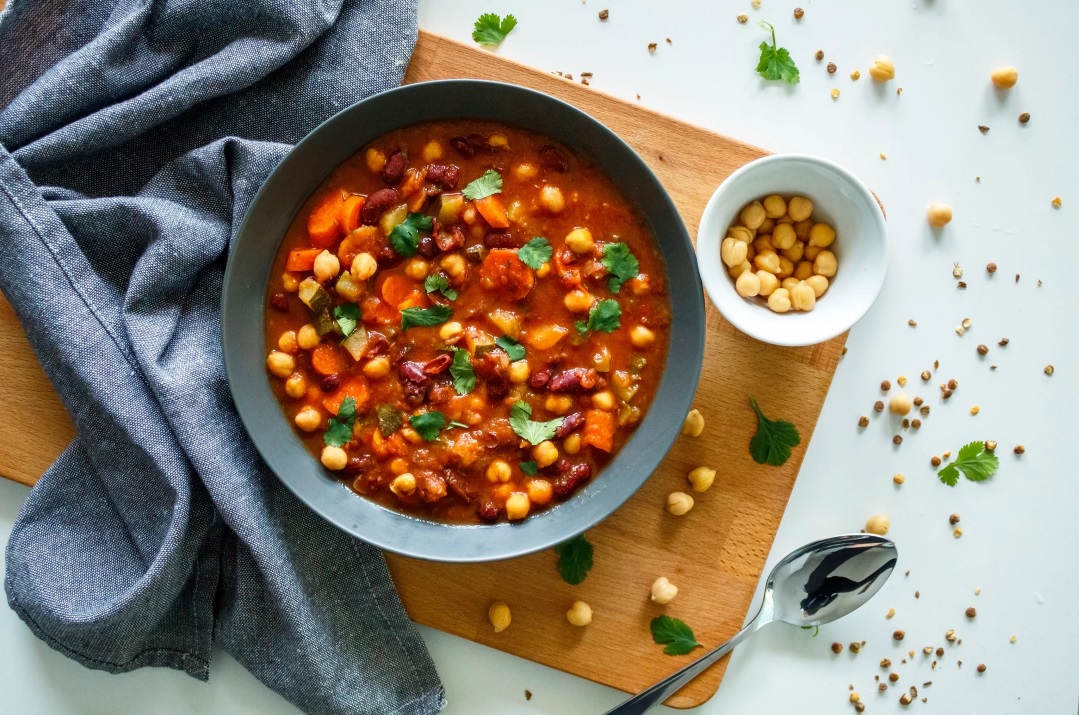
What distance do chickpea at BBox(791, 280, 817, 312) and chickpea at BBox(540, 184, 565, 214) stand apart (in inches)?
47.4

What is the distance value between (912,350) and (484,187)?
8.16ft

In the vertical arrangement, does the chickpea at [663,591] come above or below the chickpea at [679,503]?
below

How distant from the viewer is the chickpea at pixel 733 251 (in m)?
4.06

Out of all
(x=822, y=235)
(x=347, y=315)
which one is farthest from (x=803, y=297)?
(x=347, y=315)

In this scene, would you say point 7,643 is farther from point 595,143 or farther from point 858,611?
point 858,611

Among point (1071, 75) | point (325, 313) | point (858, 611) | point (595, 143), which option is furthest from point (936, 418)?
point (325, 313)

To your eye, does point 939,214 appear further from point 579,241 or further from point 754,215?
point 579,241

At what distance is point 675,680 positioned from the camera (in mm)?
4258

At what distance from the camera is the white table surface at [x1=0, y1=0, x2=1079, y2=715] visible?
4543 millimetres

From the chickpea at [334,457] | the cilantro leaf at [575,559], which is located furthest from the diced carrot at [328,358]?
the cilantro leaf at [575,559]

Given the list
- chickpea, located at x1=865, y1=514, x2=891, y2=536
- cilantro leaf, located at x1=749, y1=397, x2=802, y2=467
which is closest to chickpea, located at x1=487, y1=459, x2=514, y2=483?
cilantro leaf, located at x1=749, y1=397, x2=802, y2=467

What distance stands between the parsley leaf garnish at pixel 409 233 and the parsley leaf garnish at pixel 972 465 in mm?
3071

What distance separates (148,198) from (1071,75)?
4891 millimetres

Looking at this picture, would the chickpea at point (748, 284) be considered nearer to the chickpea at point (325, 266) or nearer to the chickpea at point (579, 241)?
the chickpea at point (579, 241)
